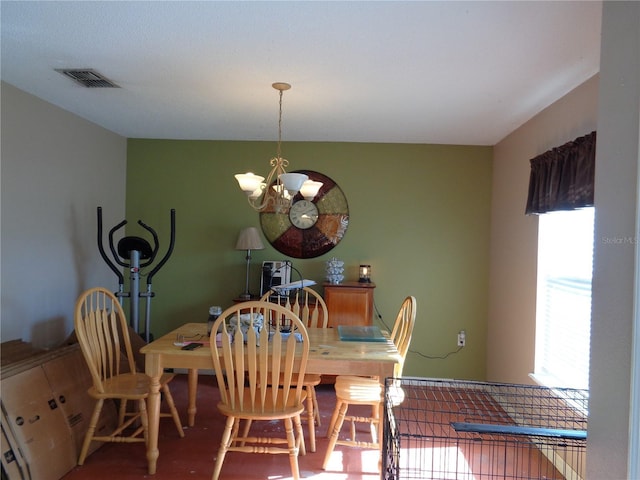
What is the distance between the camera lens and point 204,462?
97.8 inches

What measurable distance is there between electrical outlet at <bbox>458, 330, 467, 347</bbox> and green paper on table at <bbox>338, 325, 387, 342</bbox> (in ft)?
4.94

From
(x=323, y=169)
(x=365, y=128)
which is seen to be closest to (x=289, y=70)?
(x=365, y=128)

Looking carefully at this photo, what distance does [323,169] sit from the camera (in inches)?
160

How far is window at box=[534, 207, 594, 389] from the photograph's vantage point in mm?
2427

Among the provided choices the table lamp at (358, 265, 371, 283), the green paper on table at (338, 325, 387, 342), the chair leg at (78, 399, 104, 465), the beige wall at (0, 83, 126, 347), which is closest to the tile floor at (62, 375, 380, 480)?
the chair leg at (78, 399, 104, 465)

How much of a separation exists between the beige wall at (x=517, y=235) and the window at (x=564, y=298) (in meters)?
0.08

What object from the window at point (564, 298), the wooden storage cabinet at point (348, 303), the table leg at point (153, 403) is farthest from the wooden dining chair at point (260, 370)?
the window at point (564, 298)

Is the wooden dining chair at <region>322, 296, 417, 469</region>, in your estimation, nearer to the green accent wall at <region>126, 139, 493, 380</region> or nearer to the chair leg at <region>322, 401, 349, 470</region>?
the chair leg at <region>322, 401, 349, 470</region>

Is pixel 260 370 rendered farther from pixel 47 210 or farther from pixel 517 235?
pixel 517 235

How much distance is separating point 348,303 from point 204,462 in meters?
1.71

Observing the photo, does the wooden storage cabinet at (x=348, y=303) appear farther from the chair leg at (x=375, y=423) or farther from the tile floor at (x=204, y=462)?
the chair leg at (x=375, y=423)

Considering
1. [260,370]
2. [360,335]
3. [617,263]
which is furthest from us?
[360,335]

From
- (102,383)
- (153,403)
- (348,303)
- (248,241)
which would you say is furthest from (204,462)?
(248,241)

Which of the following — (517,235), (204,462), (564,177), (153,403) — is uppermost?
(564,177)
